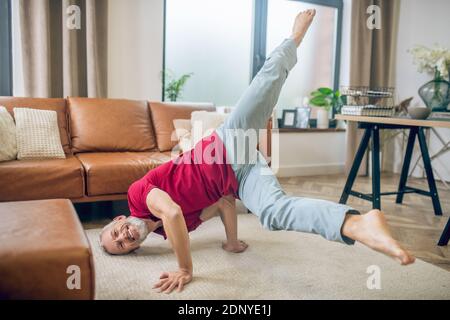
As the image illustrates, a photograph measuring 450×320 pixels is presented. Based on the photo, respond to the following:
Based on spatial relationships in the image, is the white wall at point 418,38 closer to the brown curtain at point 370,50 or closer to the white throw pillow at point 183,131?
the brown curtain at point 370,50

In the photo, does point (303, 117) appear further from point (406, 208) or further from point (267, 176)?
point (267, 176)

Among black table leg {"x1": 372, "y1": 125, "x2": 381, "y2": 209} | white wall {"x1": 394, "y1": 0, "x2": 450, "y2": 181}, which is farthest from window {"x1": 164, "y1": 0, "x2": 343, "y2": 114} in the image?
black table leg {"x1": 372, "y1": 125, "x2": 381, "y2": 209}

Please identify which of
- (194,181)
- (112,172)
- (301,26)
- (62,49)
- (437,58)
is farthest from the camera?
(437,58)

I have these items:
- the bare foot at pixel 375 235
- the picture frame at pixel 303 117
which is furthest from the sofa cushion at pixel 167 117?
the bare foot at pixel 375 235

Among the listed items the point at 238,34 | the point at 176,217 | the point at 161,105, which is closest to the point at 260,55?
the point at 238,34

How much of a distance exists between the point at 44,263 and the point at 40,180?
1296 mm

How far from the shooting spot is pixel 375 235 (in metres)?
1.35

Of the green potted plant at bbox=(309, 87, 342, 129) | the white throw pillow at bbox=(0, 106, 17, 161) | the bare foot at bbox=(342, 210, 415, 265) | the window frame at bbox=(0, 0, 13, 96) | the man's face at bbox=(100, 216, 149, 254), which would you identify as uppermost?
the window frame at bbox=(0, 0, 13, 96)

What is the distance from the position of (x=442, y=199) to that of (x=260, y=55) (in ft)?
7.53

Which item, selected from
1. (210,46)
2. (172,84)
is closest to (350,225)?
(172,84)

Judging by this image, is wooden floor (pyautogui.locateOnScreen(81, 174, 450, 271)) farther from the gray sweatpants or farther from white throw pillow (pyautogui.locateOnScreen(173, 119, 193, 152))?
the gray sweatpants

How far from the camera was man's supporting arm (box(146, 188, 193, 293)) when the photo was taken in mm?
1754

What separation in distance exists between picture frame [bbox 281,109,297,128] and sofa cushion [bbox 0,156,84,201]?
268 centimetres

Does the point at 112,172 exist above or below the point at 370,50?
below
